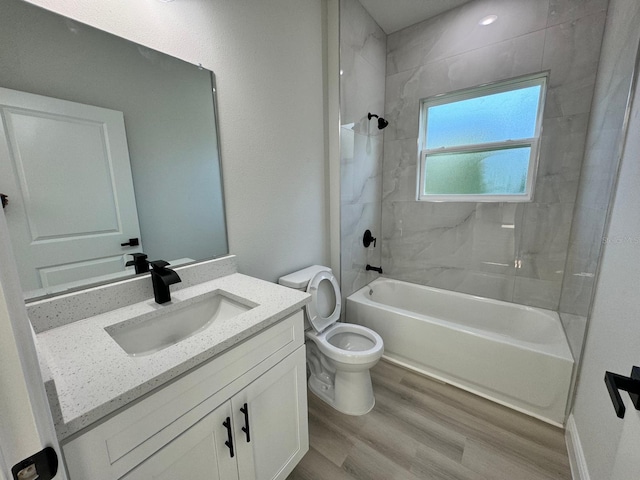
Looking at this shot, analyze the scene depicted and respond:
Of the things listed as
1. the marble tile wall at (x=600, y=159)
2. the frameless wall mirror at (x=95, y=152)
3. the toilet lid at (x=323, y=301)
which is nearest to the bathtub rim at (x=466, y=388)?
the marble tile wall at (x=600, y=159)

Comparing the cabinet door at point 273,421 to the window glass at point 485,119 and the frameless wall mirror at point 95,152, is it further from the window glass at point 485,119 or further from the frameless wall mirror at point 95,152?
the window glass at point 485,119

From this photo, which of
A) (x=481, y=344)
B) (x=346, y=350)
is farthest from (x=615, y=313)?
(x=346, y=350)

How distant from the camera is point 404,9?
2.05m

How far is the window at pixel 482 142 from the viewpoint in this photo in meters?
1.95

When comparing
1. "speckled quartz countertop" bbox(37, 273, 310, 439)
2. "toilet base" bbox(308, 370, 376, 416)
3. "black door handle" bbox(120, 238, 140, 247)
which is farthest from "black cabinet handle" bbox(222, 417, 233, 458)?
"toilet base" bbox(308, 370, 376, 416)

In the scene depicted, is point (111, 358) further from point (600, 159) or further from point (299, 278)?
point (600, 159)

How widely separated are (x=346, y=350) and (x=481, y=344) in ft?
2.85

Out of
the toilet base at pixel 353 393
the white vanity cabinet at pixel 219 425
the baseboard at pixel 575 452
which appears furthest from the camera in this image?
the toilet base at pixel 353 393

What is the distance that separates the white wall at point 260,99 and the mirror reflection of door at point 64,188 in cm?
35

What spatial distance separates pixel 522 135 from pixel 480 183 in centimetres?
42

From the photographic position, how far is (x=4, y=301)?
11.4 inches

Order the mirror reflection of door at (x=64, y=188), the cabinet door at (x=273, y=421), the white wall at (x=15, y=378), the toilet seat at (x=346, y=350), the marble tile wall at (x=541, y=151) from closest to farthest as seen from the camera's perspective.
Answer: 1. the white wall at (x=15, y=378)
2. the mirror reflection of door at (x=64, y=188)
3. the cabinet door at (x=273, y=421)
4. the toilet seat at (x=346, y=350)
5. the marble tile wall at (x=541, y=151)

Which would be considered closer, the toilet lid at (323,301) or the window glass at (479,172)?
the toilet lid at (323,301)

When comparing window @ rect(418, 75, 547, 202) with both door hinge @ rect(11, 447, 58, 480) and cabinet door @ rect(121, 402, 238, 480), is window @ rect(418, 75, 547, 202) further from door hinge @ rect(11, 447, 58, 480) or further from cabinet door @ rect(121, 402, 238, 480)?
door hinge @ rect(11, 447, 58, 480)
